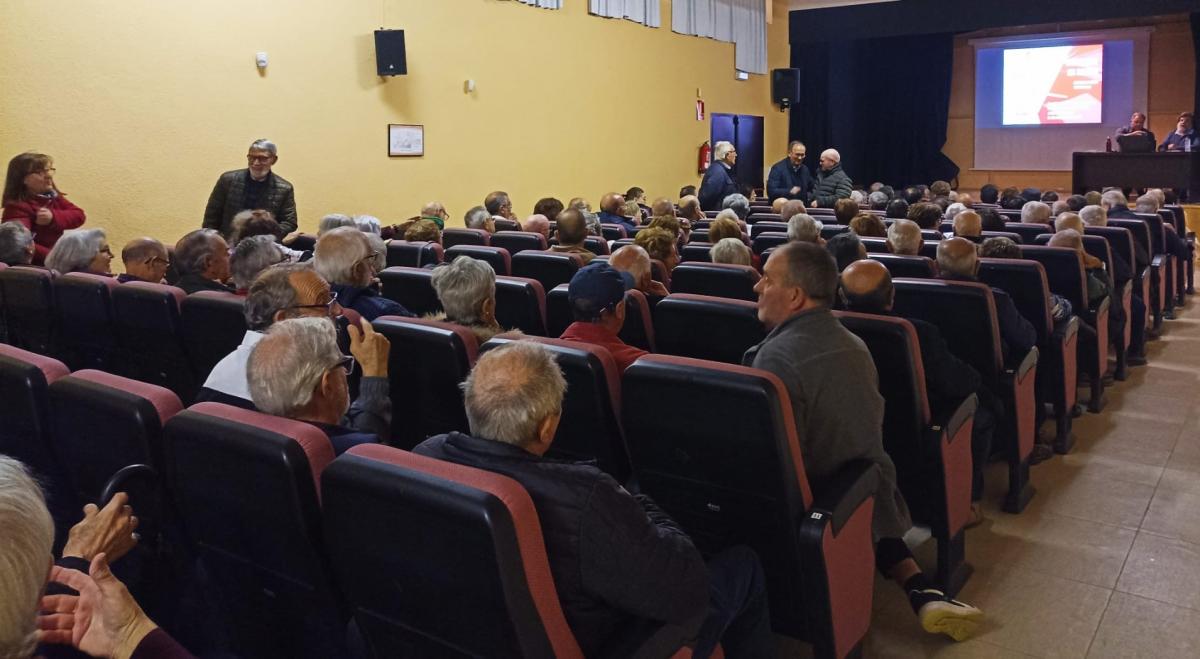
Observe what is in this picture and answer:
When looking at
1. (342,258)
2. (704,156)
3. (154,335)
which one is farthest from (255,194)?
(704,156)

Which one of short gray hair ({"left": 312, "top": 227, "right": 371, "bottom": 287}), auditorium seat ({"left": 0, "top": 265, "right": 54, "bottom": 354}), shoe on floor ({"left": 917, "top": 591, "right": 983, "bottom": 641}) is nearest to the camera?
shoe on floor ({"left": 917, "top": 591, "right": 983, "bottom": 641})

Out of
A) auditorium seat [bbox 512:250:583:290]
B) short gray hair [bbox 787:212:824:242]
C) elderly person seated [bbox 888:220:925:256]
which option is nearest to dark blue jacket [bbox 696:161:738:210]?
short gray hair [bbox 787:212:824:242]

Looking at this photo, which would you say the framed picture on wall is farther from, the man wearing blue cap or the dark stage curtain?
the dark stage curtain

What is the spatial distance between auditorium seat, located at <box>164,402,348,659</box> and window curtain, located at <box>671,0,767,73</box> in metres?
11.2

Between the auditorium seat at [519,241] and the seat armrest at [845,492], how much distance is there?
3547 mm

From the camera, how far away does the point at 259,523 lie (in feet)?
5.78

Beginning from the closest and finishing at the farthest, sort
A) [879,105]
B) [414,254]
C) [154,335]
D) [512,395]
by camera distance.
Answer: [512,395] < [154,335] < [414,254] < [879,105]

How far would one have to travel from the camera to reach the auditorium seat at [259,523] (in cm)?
167

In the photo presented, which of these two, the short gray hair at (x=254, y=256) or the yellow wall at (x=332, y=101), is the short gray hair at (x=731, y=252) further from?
the yellow wall at (x=332, y=101)

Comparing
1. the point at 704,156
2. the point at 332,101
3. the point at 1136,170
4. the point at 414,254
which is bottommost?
the point at 414,254

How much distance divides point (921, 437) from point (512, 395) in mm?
1551

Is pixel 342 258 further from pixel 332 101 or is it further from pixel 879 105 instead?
pixel 879 105

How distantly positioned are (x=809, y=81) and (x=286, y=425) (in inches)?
560

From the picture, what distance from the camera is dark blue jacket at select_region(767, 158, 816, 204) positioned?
1015 cm
